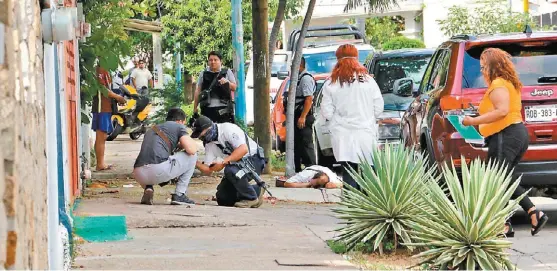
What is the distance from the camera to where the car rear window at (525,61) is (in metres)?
10.6

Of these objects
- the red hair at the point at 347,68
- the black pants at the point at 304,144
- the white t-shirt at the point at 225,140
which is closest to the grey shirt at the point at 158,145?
the white t-shirt at the point at 225,140

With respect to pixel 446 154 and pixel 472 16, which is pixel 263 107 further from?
pixel 472 16

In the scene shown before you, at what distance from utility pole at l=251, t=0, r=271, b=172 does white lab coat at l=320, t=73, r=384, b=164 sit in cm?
548

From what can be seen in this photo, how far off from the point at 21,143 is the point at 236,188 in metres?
7.84

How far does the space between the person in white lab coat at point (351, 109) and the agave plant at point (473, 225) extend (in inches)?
103

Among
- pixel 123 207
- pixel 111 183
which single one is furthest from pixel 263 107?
pixel 123 207

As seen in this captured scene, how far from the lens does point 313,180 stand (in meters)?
14.6

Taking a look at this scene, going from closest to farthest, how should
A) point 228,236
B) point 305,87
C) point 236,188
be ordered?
point 228,236 → point 236,188 → point 305,87

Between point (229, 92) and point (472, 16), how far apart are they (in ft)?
82.3

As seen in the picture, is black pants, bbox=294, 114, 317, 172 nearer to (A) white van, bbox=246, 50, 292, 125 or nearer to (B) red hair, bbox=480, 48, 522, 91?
(B) red hair, bbox=480, 48, 522, 91

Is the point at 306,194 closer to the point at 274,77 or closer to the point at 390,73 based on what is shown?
the point at 390,73

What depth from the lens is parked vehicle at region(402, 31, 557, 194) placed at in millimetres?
10211

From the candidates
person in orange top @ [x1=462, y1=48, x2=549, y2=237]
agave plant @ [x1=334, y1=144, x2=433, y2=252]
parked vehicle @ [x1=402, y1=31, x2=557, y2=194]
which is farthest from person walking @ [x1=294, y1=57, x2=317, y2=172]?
agave plant @ [x1=334, y1=144, x2=433, y2=252]

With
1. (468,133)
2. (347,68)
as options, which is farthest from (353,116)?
(468,133)
